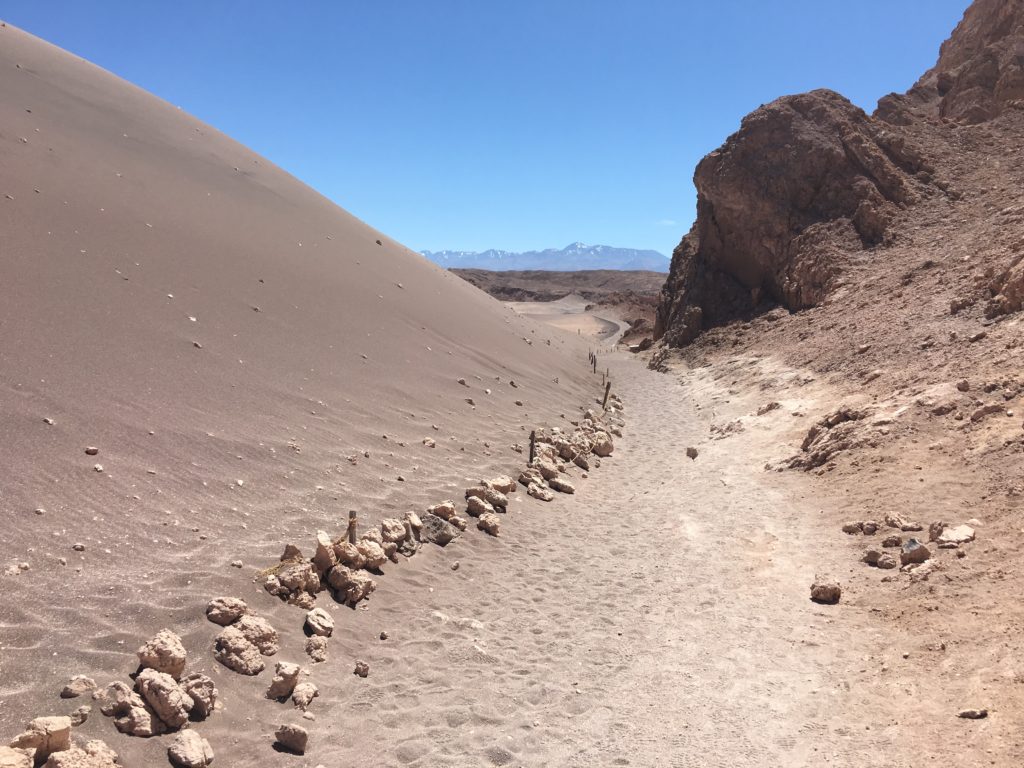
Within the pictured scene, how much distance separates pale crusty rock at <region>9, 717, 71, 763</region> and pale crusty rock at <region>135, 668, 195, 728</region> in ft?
1.59

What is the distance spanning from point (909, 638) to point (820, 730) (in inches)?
54.2

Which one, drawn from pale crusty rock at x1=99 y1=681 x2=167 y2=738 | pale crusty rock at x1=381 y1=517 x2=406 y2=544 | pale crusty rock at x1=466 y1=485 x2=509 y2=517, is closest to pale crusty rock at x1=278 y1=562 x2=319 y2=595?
pale crusty rock at x1=381 y1=517 x2=406 y2=544

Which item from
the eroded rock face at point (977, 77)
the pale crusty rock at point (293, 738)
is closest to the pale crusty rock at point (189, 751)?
the pale crusty rock at point (293, 738)

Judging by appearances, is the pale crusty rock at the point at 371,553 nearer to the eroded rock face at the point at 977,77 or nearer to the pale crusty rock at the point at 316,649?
the pale crusty rock at the point at 316,649

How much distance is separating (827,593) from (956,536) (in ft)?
4.19

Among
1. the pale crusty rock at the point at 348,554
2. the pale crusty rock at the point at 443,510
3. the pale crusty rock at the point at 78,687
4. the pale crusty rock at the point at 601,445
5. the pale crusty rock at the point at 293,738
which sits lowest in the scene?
the pale crusty rock at the point at 293,738

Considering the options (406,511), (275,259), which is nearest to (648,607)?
(406,511)

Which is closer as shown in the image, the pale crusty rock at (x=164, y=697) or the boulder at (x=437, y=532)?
the pale crusty rock at (x=164, y=697)

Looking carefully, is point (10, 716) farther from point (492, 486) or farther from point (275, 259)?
point (275, 259)

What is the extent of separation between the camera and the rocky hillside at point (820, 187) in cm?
2031

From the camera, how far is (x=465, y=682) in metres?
4.98

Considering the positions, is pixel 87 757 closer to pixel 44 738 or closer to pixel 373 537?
pixel 44 738

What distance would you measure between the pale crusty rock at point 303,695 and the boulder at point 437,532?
2.68 meters

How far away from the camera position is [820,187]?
72.7 ft
